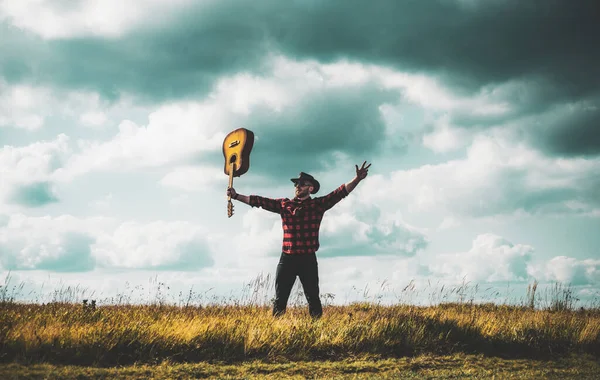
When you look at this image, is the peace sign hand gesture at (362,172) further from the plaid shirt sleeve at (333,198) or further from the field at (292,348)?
the field at (292,348)

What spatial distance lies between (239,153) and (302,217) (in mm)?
1766

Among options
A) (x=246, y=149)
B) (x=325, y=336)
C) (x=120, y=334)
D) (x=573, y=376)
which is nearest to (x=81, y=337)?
(x=120, y=334)

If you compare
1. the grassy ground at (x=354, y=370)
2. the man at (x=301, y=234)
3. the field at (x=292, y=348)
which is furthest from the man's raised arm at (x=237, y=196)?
the grassy ground at (x=354, y=370)

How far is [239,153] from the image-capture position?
30.5ft

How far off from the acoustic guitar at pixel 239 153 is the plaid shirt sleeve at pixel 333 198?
1588 mm

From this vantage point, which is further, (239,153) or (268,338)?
(239,153)

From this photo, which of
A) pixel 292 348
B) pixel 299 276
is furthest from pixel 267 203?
pixel 292 348

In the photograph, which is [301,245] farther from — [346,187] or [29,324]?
[29,324]

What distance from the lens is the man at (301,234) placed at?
8.55m

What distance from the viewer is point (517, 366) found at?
7039 mm

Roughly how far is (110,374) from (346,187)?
484cm

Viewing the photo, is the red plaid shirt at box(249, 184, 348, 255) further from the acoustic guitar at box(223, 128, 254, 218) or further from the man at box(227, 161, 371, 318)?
the acoustic guitar at box(223, 128, 254, 218)

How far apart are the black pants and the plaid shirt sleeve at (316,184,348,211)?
894mm

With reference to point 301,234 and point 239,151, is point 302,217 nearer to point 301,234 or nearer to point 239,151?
point 301,234
